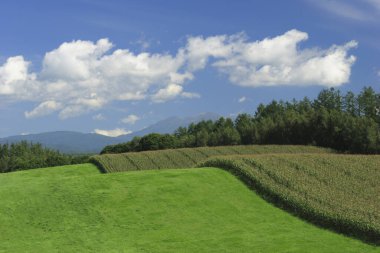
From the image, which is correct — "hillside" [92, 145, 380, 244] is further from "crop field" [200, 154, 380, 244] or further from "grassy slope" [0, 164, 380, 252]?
"grassy slope" [0, 164, 380, 252]

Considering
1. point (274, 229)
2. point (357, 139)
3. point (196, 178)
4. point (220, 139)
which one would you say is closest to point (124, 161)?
point (196, 178)

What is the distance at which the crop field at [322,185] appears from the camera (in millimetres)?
27453

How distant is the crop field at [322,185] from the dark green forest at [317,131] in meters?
43.5

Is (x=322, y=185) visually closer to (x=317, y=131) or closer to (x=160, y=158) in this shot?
(x=160, y=158)

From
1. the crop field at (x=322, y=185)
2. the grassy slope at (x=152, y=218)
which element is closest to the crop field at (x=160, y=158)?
the crop field at (x=322, y=185)

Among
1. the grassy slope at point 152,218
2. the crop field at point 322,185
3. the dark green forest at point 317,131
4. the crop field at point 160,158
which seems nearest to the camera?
the grassy slope at point 152,218

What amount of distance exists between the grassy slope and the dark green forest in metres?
58.3

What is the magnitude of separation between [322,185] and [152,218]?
14.5 m

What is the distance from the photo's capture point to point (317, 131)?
316ft

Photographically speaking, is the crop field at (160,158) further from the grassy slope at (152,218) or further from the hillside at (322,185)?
the grassy slope at (152,218)

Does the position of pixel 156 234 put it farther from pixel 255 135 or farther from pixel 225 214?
pixel 255 135

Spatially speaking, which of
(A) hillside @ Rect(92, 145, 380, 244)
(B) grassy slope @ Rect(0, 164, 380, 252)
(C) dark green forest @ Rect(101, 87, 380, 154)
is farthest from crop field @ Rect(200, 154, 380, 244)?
(C) dark green forest @ Rect(101, 87, 380, 154)

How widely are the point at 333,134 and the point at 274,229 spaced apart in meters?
70.2

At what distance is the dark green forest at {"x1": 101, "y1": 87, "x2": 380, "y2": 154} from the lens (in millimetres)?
87500
